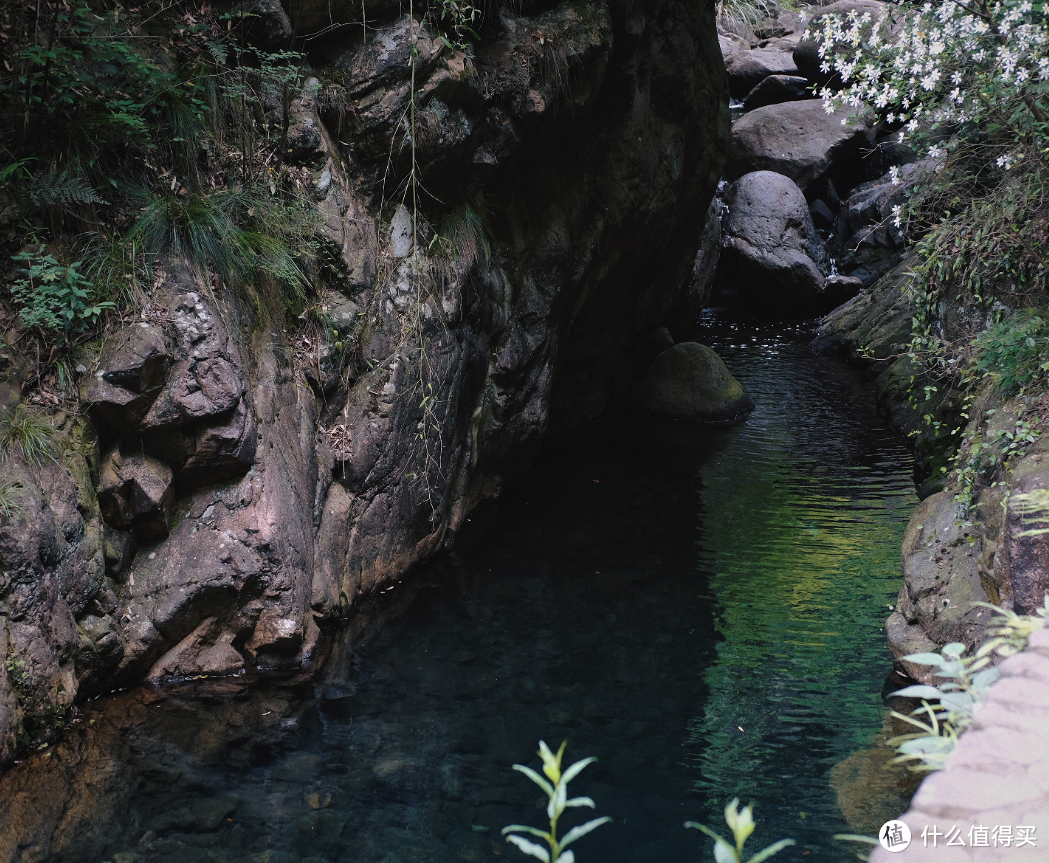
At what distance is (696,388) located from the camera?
1138cm

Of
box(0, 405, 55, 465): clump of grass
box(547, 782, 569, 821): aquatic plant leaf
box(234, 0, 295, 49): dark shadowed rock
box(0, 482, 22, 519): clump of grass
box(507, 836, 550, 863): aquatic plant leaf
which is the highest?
box(234, 0, 295, 49): dark shadowed rock

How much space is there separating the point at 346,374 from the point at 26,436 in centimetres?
228

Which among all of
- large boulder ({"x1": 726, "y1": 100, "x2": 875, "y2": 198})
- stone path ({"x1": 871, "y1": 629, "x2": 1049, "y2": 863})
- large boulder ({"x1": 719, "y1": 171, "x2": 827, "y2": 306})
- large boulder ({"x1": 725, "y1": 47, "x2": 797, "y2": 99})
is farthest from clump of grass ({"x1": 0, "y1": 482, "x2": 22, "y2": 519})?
large boulder ({"x1": 725, "y1": 47, "x2": 797, "y2": 99})

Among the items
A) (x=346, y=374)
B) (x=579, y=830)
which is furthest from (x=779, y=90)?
(x=579, y=830)

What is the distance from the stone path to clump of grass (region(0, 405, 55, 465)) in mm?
4384

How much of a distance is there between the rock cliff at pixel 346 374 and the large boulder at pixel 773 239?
810cm

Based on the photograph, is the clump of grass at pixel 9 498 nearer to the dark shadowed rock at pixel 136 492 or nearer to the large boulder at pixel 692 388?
the dark shadowed rock at pixel 136 492

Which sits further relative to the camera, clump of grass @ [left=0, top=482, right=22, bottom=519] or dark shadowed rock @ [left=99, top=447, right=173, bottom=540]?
dark shadowed rock @ [left=99, top=447, right=173, bottom=540]

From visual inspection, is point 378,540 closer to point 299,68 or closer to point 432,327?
point 432,327

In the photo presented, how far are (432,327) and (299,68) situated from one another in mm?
2228

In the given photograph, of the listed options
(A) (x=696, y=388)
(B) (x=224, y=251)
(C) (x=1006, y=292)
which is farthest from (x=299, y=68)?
(A) (x=696, y=388)

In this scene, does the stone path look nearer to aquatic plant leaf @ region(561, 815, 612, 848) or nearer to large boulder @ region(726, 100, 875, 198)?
aquatic plant leaf @ region(561, 815, 612, 848)

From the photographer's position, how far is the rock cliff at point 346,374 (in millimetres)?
4461

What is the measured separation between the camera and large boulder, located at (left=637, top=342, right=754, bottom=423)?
1123 centimetres
